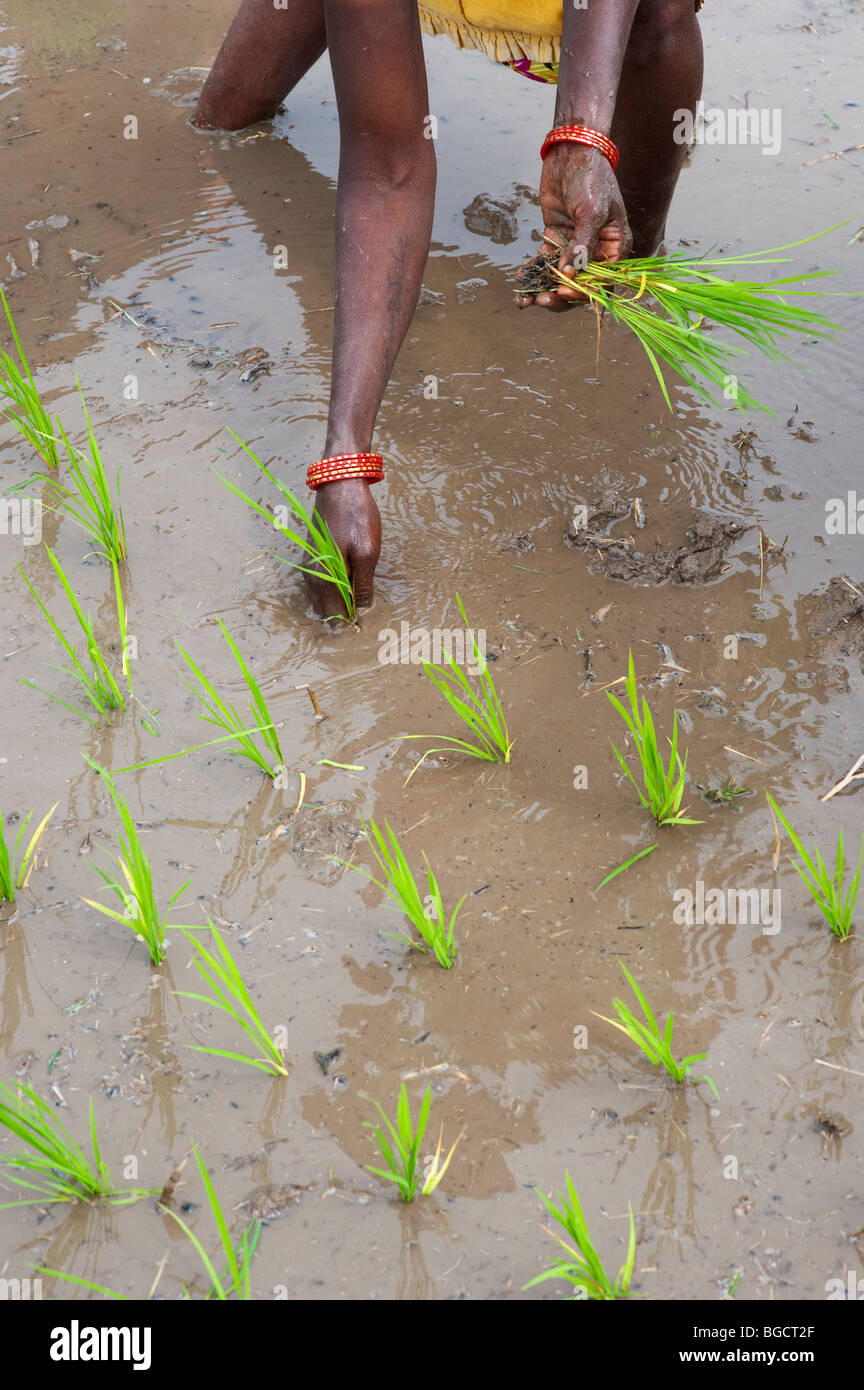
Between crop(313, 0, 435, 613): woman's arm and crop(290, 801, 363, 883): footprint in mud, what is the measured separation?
481 millimetres

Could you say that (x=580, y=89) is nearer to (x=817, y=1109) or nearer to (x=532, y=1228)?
(x=817, y=1109)

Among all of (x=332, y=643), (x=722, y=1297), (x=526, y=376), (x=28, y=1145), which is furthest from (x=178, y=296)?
(x=722, y=1297)

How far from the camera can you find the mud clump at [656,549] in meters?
2.29

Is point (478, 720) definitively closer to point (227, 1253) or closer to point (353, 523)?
point (353, 523)

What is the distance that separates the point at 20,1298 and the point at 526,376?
2.20 meters

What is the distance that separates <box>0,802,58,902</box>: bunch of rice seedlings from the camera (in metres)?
1.75

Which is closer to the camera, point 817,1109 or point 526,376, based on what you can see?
point 817,1109

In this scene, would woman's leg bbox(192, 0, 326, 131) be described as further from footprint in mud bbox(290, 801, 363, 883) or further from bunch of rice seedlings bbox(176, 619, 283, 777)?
footprint in mud bbox(290, 801, 363, 883)

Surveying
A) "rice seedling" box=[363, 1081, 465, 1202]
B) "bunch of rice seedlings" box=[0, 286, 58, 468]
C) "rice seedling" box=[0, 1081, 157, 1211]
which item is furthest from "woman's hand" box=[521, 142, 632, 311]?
"rice seedling" box=[0, 1081, 157, 1211]

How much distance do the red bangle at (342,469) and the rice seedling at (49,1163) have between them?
1.18m

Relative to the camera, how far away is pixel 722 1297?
4.47ft

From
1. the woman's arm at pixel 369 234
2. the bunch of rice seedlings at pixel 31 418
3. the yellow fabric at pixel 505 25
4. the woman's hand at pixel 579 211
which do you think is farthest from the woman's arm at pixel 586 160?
the bunch of rice seedlings at pixel 31 418

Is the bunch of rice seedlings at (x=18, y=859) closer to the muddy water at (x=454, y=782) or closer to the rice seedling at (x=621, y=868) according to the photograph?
the muddy water at (x=454, y=782)

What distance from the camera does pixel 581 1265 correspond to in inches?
52.6
